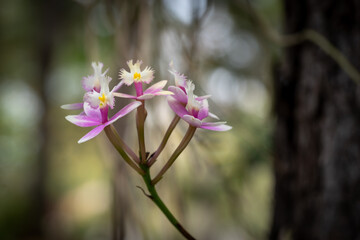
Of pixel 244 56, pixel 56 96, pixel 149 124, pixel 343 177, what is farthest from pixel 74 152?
pixel 343 177

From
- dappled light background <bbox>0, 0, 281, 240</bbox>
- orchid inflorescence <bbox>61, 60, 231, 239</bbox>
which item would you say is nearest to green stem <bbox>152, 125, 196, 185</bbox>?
orchid inflorescence <bbox>61, 60, 231, 239</bbox>

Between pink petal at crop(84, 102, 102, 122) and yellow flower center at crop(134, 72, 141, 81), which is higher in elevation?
yellow flower center at crop(134, 72, 141, 81)

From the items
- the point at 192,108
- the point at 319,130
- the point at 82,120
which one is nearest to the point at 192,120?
the point at 192,108

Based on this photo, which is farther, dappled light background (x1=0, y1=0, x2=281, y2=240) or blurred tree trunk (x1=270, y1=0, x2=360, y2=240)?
dappled light background (x1=0, y1=0, x2=281, y2=240)

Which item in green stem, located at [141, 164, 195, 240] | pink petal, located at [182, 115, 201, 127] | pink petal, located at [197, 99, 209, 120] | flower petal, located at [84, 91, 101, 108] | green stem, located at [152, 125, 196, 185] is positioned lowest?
green stem, located at [141, 164, 195, 240]

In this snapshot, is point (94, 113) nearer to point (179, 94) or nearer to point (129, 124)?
point (179, 94)

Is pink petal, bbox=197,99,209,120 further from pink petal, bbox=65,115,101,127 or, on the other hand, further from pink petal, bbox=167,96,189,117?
pink petal, bbox=65,115,101,127
